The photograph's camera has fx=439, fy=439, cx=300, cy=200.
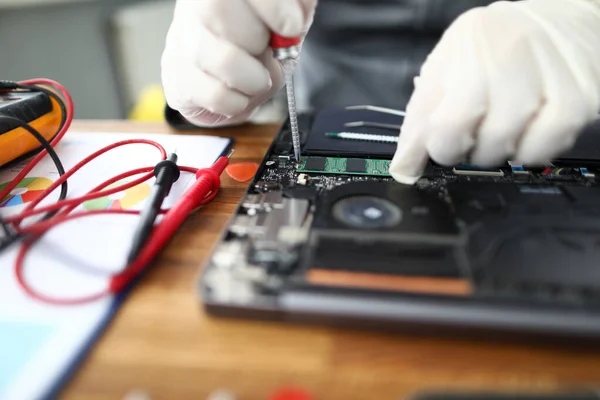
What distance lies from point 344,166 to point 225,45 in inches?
7.5

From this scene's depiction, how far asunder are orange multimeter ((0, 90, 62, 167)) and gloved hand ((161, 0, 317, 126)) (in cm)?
19

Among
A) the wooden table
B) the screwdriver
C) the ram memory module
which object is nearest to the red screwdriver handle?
the screwdriver

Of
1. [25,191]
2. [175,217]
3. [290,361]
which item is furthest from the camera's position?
[25,191]

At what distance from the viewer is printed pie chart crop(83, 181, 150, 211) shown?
471 mm

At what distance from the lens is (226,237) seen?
14.6 inches

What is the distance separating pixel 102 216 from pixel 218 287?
0.20 m

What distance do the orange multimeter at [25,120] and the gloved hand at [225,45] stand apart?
0.62 ft

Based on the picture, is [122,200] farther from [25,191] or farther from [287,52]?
[287,52]

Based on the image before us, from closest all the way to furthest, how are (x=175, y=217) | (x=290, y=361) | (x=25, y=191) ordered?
(x=290, y=361), (x=175, y=217), (x=25, y=191)

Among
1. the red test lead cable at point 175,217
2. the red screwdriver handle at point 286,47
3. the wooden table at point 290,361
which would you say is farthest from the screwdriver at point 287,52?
the wooden table at point 290,361

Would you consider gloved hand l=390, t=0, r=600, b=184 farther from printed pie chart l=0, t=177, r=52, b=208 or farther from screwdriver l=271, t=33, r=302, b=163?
printed pie chart l=0, t=177, r=52, b=208

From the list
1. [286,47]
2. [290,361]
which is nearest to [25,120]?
[286,47]

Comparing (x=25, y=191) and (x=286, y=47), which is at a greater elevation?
(x=286, y=47)

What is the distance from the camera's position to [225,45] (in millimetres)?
494
